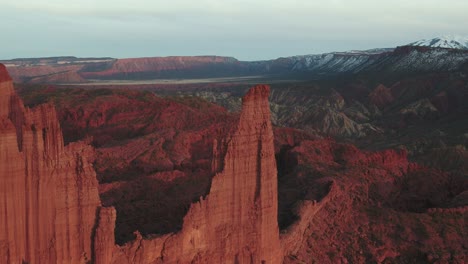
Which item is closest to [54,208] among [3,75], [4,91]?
[4,91]

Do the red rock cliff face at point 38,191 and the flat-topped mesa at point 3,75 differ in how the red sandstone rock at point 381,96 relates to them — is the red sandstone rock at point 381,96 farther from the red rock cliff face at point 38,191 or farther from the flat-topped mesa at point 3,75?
the flat-topped mesa at point 3,75

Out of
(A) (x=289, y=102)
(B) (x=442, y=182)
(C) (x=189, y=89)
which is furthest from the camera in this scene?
(C) (x=189, y=89)

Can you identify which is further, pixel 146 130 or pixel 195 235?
pixel 146 130

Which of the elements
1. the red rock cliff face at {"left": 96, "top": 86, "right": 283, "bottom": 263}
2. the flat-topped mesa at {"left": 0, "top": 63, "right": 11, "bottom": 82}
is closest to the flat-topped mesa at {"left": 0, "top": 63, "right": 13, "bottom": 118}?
the flat-topped mesa at {"left": 0, "top": 63, "right": 11, "bottom": 82}

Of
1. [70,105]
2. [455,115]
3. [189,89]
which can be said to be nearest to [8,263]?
[70,105]

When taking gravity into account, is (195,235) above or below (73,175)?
below

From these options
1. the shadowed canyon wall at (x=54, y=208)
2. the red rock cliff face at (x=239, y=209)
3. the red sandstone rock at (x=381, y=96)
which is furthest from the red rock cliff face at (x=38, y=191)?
the red sandstone rock at (x=381, y=96)

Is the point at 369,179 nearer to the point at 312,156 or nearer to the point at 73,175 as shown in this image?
the point at 312,156
